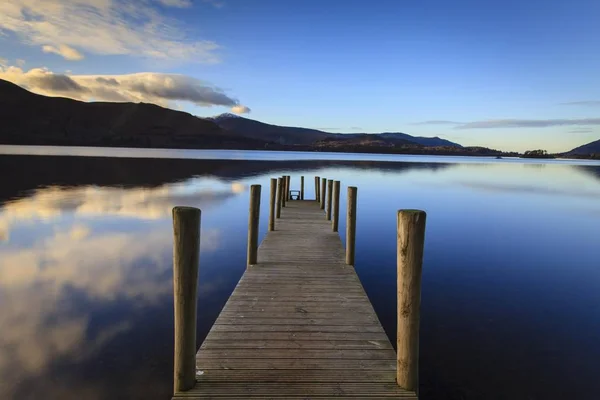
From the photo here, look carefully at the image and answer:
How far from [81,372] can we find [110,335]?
1.16 m

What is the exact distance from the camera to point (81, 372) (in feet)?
18.2

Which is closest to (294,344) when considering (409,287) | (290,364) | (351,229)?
(290,364)

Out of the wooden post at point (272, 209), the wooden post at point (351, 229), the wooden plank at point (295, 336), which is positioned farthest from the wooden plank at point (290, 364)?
the wooden post at point (272, 209)

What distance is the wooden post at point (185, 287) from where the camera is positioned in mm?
3766

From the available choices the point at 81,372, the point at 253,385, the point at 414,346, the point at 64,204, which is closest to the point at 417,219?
the point at 414,346

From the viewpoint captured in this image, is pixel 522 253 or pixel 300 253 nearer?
pixel 300 253

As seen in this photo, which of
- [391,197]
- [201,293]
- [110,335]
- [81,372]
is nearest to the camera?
[81,372]

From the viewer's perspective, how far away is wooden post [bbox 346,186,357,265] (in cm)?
892

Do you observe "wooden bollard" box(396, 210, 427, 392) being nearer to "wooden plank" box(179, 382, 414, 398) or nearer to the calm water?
"wooden plank" box(179, 382, 414, 398)

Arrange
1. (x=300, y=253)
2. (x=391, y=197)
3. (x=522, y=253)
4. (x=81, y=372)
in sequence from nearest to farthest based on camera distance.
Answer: (x=81, y=372) → (x=300, y=253) → (x=522, y=253) → (x=391, y=197)

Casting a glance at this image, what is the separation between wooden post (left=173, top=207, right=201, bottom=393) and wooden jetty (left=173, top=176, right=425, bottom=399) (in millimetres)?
10

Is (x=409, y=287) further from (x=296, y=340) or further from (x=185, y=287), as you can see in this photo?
(x=185, y=287)

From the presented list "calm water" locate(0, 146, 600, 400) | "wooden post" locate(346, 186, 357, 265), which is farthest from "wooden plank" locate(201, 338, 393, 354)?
"wooden post" locate(346, 186, 357, 265)

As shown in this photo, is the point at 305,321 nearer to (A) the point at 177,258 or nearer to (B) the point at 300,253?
(A) the point at 177,258
